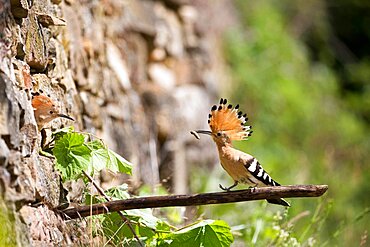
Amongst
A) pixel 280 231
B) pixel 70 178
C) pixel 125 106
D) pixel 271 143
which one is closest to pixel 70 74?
pixel 70 178

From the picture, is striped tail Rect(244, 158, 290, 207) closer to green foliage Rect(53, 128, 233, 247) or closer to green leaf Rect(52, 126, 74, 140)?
green foliage Rect(53, 128, 233, 247)

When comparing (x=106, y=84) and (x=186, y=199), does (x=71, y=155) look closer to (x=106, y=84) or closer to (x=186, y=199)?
(x=186, y=199)

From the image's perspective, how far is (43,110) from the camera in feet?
11.0

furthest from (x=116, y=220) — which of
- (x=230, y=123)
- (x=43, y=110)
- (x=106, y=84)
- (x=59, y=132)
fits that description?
(x=106, y=84)

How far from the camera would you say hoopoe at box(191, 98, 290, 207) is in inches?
142

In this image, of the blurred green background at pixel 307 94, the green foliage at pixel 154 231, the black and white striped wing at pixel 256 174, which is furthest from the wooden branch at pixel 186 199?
the blurred green background at pixel 307 94

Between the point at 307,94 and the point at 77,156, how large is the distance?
24.7ft

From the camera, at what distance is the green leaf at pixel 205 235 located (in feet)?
11.1

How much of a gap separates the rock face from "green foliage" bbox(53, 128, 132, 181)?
90mm

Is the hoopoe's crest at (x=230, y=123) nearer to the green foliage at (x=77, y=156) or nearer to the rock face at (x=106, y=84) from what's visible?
the green foliage at (x=77, y=156)

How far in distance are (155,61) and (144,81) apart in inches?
12.4

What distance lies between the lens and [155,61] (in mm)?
7645

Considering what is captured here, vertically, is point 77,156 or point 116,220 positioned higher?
point 77,156

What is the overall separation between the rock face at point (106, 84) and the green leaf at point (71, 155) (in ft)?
0.28
